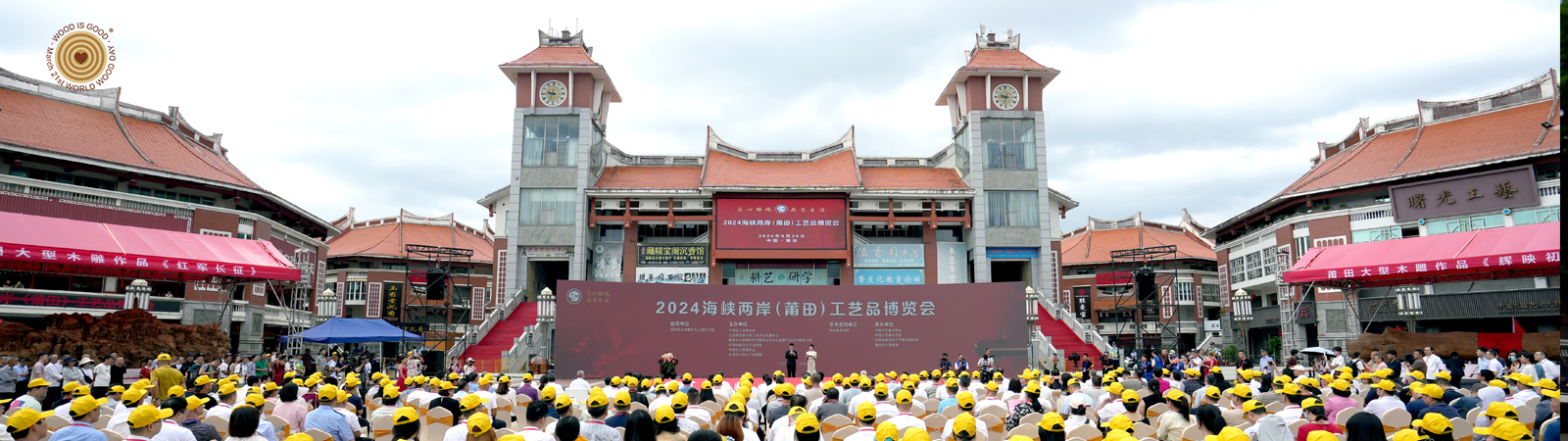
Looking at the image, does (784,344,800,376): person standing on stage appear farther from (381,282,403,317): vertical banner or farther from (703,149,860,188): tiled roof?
(381,282,403,317): vertical banner

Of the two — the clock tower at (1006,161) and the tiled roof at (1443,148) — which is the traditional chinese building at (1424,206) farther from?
the clock tower at (1006,161)

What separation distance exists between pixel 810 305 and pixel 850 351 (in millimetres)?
1706

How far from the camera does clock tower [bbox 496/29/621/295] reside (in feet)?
122

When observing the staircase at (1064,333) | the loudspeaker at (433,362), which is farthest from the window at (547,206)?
the staircase at (1064,333)

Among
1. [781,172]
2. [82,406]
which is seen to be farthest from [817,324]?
[82,406]

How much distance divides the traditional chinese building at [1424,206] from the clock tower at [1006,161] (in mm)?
9122

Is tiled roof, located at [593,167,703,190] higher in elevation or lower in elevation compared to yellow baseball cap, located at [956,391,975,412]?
higher

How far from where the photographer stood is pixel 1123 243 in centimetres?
5272

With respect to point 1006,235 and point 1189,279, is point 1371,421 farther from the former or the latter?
point 1189,279

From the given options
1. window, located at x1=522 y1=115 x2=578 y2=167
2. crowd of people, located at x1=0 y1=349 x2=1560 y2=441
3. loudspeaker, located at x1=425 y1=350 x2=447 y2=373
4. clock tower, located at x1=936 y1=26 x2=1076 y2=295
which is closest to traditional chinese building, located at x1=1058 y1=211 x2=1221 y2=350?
clock tower, located at x1=936 y1=26 x2=1076 y2=295

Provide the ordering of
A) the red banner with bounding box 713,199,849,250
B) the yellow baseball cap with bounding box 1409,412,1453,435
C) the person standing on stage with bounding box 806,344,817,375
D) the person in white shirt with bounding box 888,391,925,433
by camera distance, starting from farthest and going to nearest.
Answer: the red banner with bounding box 713,199,849,250
the person standing on stage with bounding box 806,344,817,375
the person in white shirt with bounding box 888,391,925,433
the yellow baseball cap with bounding box 1409,412,1453,435

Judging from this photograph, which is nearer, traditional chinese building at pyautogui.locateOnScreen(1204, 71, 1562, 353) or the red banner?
traditional chinese building at pyautogui.locateOnScreen(1204, 71, 1562, 353)

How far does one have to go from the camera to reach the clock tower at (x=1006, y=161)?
123 feet

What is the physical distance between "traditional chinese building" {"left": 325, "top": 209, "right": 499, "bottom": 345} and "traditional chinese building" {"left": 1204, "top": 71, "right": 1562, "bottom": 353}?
38547 mm
